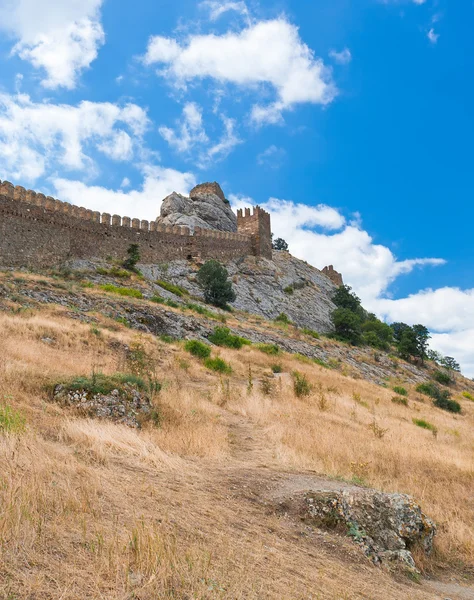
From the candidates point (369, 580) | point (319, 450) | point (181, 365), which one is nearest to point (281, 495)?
point (369, 580)

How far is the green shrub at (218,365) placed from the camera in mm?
16172

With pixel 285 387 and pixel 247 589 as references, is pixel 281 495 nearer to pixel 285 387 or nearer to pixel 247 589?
pixel 247 589

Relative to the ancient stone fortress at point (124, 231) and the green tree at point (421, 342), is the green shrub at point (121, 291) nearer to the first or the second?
the ancient stone fortress at point (124, 231)

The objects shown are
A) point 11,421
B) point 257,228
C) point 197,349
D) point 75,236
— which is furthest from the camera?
point 257,228

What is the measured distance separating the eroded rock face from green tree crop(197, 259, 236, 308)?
29.0m

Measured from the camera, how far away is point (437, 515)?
5926 mm

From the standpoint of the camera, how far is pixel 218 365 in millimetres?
16359

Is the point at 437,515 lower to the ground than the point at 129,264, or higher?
lower

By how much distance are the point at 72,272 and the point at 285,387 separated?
59.6 ft

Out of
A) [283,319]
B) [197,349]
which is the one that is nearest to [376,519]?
[197,349]

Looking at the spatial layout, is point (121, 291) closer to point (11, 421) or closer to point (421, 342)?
point (11, 421)

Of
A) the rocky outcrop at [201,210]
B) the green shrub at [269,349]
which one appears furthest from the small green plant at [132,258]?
the green shrub at [269,349]

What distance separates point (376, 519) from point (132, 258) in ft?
98.0

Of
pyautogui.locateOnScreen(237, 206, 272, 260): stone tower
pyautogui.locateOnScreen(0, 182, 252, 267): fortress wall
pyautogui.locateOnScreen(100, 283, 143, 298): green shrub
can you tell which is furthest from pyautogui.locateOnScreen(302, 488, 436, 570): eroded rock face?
pyautogui.locateOnScreen(237, 206, 272, 260): stone tower
